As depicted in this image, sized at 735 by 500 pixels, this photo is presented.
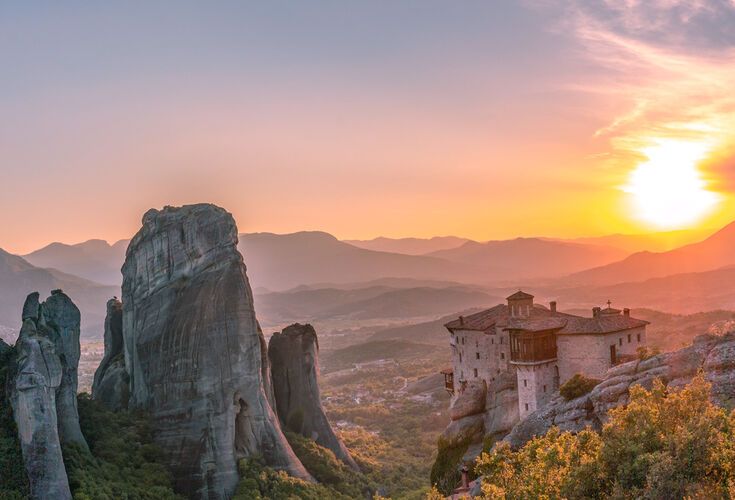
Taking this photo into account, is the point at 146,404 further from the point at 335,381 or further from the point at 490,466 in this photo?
the point at 335,381

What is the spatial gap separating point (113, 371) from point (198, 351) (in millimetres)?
11312

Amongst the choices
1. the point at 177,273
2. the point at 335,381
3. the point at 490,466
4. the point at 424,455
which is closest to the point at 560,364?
the point at 490,466

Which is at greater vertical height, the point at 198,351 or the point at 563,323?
the point at 563,323

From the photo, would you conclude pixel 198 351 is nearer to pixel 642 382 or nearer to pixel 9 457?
pixel 9 457

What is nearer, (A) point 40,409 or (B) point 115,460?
(A) point 40,409

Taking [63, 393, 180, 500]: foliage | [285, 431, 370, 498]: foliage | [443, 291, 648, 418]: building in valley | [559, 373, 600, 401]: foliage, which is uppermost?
[443, 291, 648, 418]: building in valley

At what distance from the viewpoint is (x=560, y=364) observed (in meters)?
51.2

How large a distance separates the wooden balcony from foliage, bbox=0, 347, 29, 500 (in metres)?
31.8

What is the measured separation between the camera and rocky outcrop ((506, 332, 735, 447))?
107 ft

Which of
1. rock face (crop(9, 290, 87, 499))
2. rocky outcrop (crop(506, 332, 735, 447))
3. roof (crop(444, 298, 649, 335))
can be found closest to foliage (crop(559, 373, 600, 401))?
rocky outcrop (crop(506, 332, 735, 447))

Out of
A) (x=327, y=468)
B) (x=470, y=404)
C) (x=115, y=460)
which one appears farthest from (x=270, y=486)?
(x=470, y=404)

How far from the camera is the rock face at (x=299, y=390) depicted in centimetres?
7081

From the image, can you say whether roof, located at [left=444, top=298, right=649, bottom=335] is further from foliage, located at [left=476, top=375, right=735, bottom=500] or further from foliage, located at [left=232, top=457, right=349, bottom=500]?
foliage, located at [left=476, top=375, right=735, bottom=500]

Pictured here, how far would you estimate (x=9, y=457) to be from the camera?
43.8 meters
